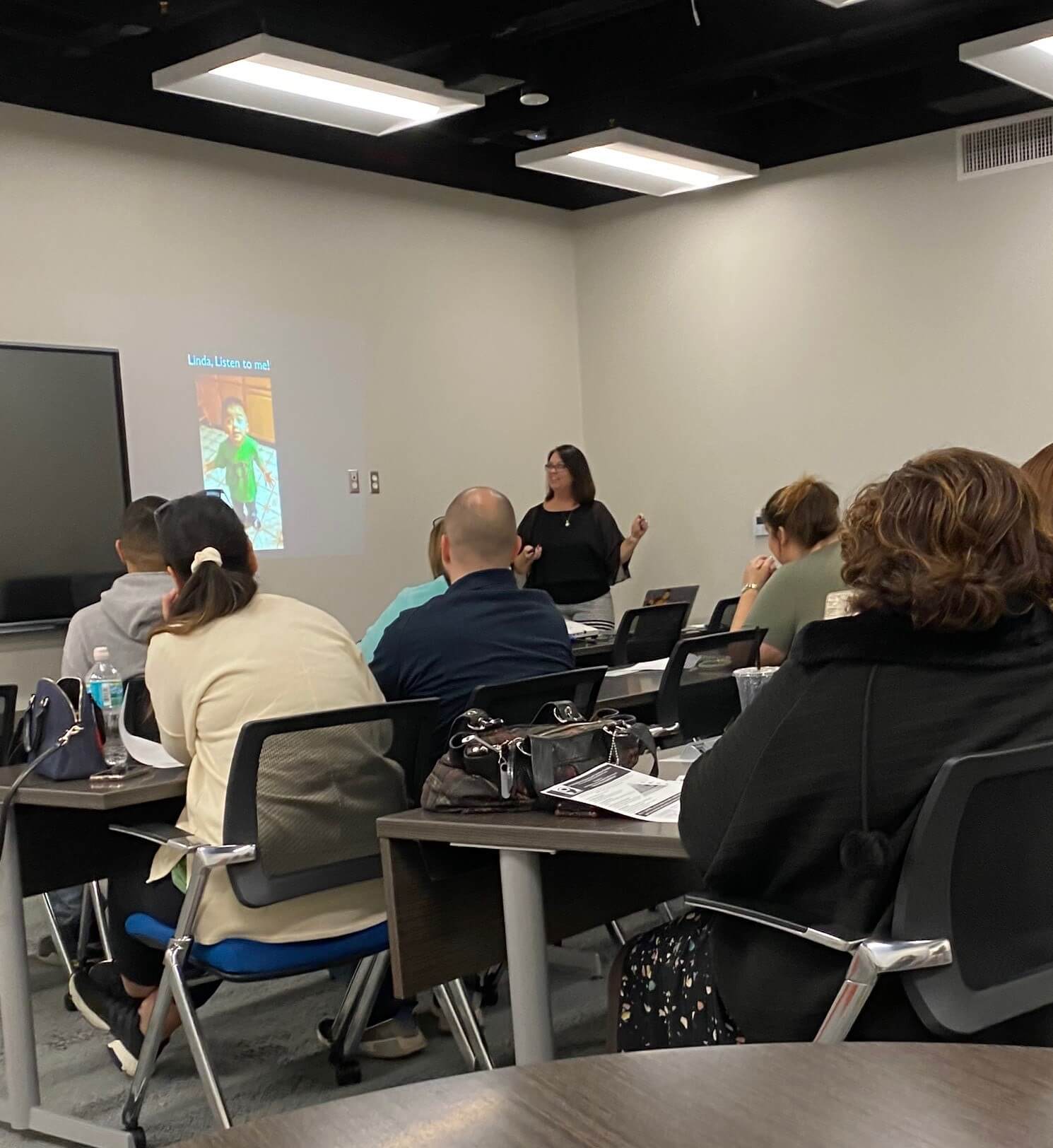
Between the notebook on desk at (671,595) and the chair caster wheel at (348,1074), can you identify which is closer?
the chair caster wheel at (348,1074)

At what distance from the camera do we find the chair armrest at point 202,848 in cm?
247

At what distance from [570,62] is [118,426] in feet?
8.13

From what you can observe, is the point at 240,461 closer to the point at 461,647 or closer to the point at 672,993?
the point at 461,647

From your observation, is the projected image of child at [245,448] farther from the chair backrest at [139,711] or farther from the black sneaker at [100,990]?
the black sneaker at [100,990]

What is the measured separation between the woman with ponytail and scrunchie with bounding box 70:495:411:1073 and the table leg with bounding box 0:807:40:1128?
202 mm

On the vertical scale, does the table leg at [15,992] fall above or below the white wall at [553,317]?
below

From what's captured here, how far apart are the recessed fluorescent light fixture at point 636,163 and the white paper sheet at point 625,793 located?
4.78 metres

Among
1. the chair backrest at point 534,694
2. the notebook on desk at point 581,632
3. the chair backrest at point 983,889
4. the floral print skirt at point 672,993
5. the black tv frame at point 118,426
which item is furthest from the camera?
the black tv frame at point 118,426

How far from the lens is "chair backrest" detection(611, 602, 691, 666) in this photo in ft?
16.2

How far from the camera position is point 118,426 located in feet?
19.6

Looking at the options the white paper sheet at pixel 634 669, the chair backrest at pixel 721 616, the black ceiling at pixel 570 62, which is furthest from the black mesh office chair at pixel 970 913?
the black ceiling at pixel 570 62

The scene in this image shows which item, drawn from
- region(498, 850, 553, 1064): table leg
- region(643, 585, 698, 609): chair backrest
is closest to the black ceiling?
region(643, 585, 698, 609): chair backrest

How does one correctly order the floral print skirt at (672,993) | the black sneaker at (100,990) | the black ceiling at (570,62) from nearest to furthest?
the floral print skirt at (672,993), the black sneaker at (100,990), the black ceiling at (570,62)

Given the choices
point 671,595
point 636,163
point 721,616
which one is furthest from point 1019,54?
point 671,595
